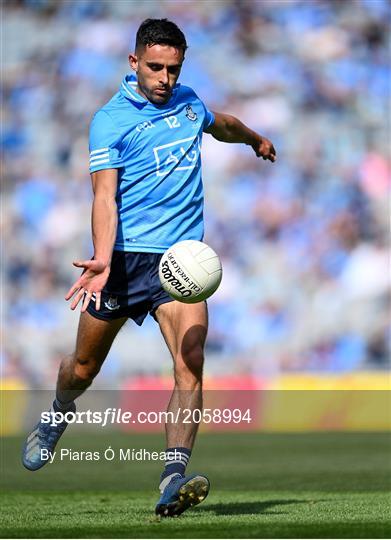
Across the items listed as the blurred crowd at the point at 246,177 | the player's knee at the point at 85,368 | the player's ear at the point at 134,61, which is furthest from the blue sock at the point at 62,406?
the blurred crowd at the point at 246,177

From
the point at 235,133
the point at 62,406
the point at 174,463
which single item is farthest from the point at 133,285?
the point at 235,133

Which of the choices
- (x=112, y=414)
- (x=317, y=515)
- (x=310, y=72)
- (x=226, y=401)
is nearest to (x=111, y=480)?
(x=317, y=515)

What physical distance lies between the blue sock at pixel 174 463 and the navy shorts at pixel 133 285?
74 centimetres

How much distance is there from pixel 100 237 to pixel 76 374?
1.10 meters

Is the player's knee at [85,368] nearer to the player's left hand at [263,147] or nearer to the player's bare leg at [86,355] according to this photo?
the player's bare leg at [86,355]

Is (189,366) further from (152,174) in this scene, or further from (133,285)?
(152,174)

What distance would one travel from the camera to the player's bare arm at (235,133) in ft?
21.1

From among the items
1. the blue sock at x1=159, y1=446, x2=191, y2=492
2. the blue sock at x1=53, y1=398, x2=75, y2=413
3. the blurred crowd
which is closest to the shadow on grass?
the blue sock at x1=159, y1=446, x2=191, y2=492

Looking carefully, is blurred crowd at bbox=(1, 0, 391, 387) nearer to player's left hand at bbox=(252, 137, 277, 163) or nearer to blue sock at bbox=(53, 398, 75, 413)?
blue sock at bbox=(53, 398, 75, 413)

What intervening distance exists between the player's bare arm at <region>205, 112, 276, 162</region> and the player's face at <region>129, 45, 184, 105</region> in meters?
0.64

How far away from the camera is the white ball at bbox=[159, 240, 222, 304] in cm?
550

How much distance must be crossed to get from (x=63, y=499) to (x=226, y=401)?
10.3 m

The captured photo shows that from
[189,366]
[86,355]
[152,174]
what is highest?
[152,174]

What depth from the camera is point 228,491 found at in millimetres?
8289
